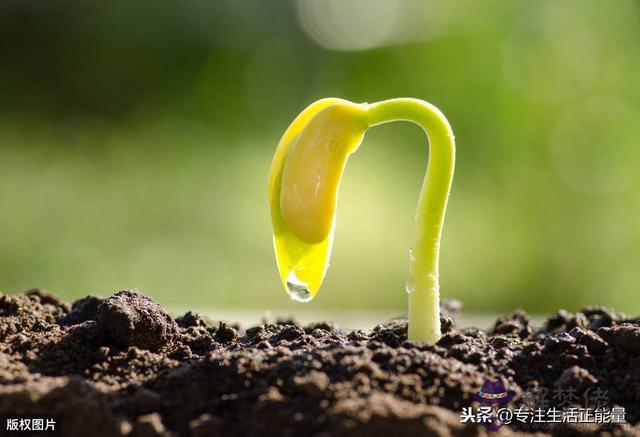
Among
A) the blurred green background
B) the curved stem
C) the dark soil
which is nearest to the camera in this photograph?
the dark soil

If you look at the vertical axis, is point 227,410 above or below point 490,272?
below

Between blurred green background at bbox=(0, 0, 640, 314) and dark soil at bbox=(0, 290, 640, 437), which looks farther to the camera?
blurred green background at bbox=(0, 0, 640, 314)

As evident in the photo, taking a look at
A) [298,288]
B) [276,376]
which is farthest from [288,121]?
[276,376]

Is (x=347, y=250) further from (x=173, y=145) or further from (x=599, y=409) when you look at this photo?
(x=599, y=409)

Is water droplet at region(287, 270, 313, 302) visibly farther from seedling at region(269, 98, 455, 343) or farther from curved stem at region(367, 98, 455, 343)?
curved stem at region(367, 98, 455, 343)

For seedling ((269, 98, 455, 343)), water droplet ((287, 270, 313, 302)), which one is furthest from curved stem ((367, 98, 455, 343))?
water droplet ((287, 270, 313, 302))

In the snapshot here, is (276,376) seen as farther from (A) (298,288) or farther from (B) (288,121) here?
(B) (288,121)

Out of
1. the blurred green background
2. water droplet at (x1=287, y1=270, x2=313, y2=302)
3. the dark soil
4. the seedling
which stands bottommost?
the dark soil

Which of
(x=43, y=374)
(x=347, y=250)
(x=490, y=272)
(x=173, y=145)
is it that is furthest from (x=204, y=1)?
(x=43, y=374)
